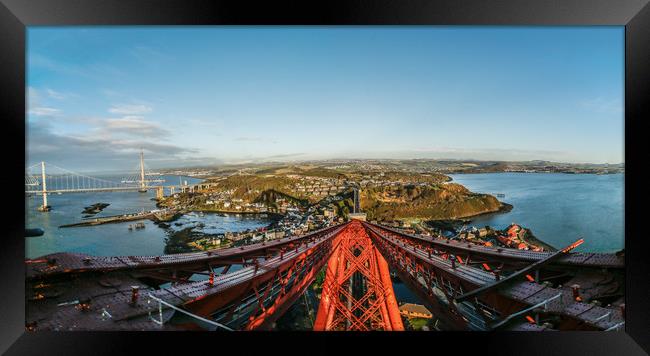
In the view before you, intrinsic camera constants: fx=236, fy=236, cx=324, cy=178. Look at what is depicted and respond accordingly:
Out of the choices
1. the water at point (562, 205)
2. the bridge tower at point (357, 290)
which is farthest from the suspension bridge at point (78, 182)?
the water at point (562, 205)

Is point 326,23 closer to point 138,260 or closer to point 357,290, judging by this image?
point 357,290

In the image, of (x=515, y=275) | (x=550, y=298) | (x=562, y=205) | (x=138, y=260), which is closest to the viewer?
(x=550, y=298)

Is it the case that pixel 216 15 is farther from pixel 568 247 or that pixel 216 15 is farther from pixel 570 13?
pixel 568 247

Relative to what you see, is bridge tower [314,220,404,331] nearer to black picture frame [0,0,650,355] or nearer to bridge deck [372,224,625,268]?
black picture frame [0,0,650,355]

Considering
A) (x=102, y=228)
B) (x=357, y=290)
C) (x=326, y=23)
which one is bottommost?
(x=357, y=290)

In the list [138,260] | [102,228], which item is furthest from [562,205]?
[102,228]
